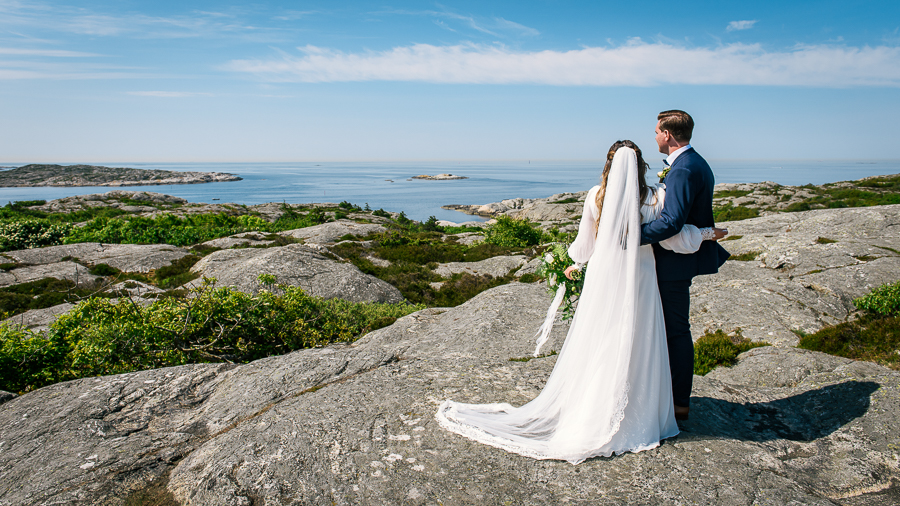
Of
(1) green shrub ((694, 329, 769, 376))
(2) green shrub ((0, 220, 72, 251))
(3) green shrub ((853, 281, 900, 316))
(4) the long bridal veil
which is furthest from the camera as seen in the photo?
(2) green shrub ((0, 220, 72, 251))

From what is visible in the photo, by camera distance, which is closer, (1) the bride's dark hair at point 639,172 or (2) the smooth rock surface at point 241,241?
(1) the bride's dark hair at point 639,172

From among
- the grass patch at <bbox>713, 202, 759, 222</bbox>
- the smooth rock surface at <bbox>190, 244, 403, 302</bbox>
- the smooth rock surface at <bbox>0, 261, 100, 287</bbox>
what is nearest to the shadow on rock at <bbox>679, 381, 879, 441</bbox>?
the smooth rock surface at <bbox>190, 244, 403, 302</bbox>

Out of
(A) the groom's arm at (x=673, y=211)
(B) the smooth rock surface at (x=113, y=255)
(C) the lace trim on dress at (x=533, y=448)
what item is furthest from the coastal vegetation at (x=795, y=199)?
(B) the smooth rock surface at (x=113, y=255)

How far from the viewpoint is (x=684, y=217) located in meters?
4.15

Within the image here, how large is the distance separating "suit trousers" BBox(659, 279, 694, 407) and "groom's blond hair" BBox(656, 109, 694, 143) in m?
1.43

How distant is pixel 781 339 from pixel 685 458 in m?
7.01

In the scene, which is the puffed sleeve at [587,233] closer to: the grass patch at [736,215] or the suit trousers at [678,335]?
the suit trousers at [678,335]

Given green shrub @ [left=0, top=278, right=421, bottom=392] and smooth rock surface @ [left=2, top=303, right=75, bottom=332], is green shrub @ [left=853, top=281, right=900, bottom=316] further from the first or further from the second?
smooth rock surface @ [left=2, top=303, right=75, bottom=332]

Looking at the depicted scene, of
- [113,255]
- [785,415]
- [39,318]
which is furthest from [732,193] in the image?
[39,318]

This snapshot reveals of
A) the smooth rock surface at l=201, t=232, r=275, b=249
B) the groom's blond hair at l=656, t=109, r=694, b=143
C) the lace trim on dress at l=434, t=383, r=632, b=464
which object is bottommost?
the smooth rock surface at l=201, t=232, r=275, b=249

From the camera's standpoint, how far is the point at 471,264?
21969mm

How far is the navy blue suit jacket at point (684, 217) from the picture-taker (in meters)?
4.17

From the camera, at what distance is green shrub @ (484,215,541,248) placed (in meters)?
29.2

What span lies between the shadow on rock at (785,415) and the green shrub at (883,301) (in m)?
6.04
